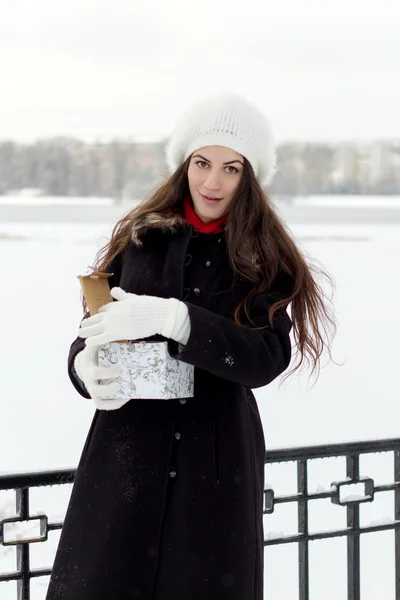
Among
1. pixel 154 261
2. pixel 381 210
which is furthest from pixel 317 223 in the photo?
pixel 154 261

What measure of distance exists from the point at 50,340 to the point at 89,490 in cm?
667

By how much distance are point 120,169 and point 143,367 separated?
751 cm

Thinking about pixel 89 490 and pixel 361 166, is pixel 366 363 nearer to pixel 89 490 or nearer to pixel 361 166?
pixel 361 166

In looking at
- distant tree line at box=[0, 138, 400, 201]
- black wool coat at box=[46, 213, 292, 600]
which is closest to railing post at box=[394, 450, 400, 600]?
black wool coat at box=[46, 213, 292, 600]

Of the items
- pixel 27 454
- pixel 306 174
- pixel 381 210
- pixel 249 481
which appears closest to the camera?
pixel 249 481

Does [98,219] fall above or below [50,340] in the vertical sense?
above

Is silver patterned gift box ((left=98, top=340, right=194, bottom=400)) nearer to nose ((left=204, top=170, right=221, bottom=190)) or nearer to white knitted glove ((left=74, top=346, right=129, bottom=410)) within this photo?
white knitted glove ((left=74, top=346, right=129, bottom=410))

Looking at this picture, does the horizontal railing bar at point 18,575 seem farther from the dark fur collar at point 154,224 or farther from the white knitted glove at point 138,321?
the dark fur collar at point 154,224

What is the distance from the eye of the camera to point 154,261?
1.42 meters

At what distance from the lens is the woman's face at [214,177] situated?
142 centimetres

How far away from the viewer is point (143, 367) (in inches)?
49.0

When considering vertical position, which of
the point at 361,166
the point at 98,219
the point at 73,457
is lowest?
the point at 73,457

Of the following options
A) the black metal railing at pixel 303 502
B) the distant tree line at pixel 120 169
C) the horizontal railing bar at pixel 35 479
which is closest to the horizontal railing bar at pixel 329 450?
the black metal railing at pixel 303 502

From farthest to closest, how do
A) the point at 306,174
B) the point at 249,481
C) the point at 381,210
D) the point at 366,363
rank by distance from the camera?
the point at 381,210 → the point at 306,174 → the point at 366,363 → the point at 249,481
